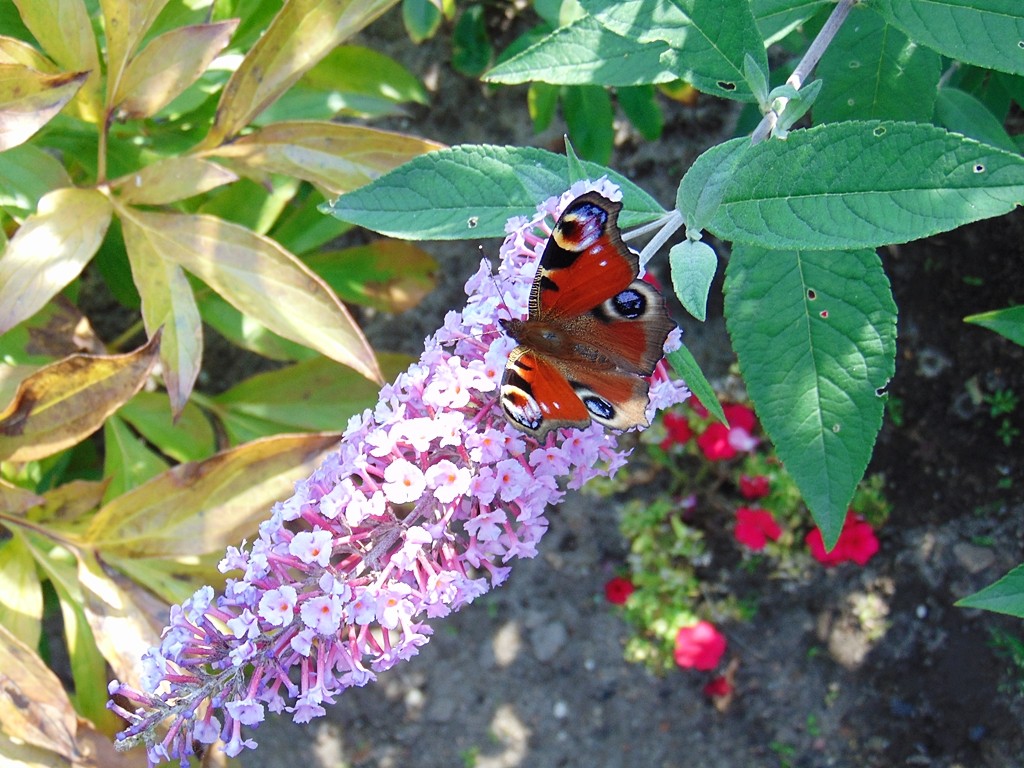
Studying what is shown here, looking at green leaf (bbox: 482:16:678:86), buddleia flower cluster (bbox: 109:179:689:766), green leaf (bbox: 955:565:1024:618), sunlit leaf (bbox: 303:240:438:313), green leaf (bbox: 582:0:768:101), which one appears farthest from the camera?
sunlit leaf (bbox: 303:240:438:313)

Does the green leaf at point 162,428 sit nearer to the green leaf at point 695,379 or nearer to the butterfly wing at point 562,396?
the butterfly wing at point 562,396

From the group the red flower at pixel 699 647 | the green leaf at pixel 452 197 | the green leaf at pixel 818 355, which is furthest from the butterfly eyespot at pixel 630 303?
the red flower at pixel 699 647

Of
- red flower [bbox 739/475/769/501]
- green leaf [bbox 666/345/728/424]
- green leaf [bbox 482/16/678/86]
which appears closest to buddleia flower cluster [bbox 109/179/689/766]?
green leaf [bbox 666/345/728/424]

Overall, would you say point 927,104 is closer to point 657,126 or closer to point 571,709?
point 657,126

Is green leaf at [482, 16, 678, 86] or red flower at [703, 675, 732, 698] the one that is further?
red flower at [703, 675, 732, 698]

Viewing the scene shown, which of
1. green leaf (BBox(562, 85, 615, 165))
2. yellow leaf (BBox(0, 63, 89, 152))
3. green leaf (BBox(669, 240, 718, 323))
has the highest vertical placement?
yellow leaf (BBox(0, 63, 89, 152))

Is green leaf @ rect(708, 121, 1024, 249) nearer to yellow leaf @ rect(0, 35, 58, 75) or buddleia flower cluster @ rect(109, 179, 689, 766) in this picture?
buddleia flower cluster @ rect(109, 179, 689, 766)

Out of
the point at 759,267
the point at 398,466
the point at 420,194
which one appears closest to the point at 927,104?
the point at 759,267

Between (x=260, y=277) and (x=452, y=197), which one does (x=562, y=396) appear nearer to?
(x=452, y=197)

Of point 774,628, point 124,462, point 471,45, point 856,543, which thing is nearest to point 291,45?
point 471,45
